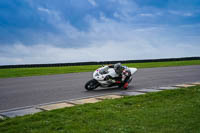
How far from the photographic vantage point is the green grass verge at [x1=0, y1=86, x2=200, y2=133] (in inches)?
210

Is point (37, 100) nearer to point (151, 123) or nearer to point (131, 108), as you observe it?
point (131, 108)

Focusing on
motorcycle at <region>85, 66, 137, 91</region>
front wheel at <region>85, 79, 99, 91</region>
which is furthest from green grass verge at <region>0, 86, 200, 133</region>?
front wheel at <region>85, 79, 99, 91</region>

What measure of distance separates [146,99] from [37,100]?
14.1 feet

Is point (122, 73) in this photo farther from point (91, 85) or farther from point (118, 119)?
point (118, 119)

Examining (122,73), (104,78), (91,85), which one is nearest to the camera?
(104,78)

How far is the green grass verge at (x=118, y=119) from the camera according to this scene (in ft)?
17.5

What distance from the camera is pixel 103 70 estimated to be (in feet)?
40.5

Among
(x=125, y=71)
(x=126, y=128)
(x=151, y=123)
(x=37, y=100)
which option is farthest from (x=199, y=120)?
(x=125, y=71)

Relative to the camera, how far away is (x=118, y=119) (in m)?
6.05

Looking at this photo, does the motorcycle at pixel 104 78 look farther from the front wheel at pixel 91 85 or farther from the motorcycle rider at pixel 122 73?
the motorcycle rider at pixel 122 73

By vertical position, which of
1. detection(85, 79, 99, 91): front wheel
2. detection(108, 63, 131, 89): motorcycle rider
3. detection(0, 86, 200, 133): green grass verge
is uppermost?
detection(108, 63, 131, 89): motorcycle rider

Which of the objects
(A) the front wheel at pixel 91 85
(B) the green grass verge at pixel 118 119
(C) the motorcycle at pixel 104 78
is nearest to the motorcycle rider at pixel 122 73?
(C) the motorcycle at pixel 104 78

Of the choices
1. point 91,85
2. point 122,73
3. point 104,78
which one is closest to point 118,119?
point 104,78

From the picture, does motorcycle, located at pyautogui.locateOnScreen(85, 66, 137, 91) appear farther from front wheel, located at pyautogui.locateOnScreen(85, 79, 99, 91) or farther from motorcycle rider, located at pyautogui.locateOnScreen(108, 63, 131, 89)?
motorcycle rider, located at pyautogui.locateOnScreen(108, 63, 131, 89)
